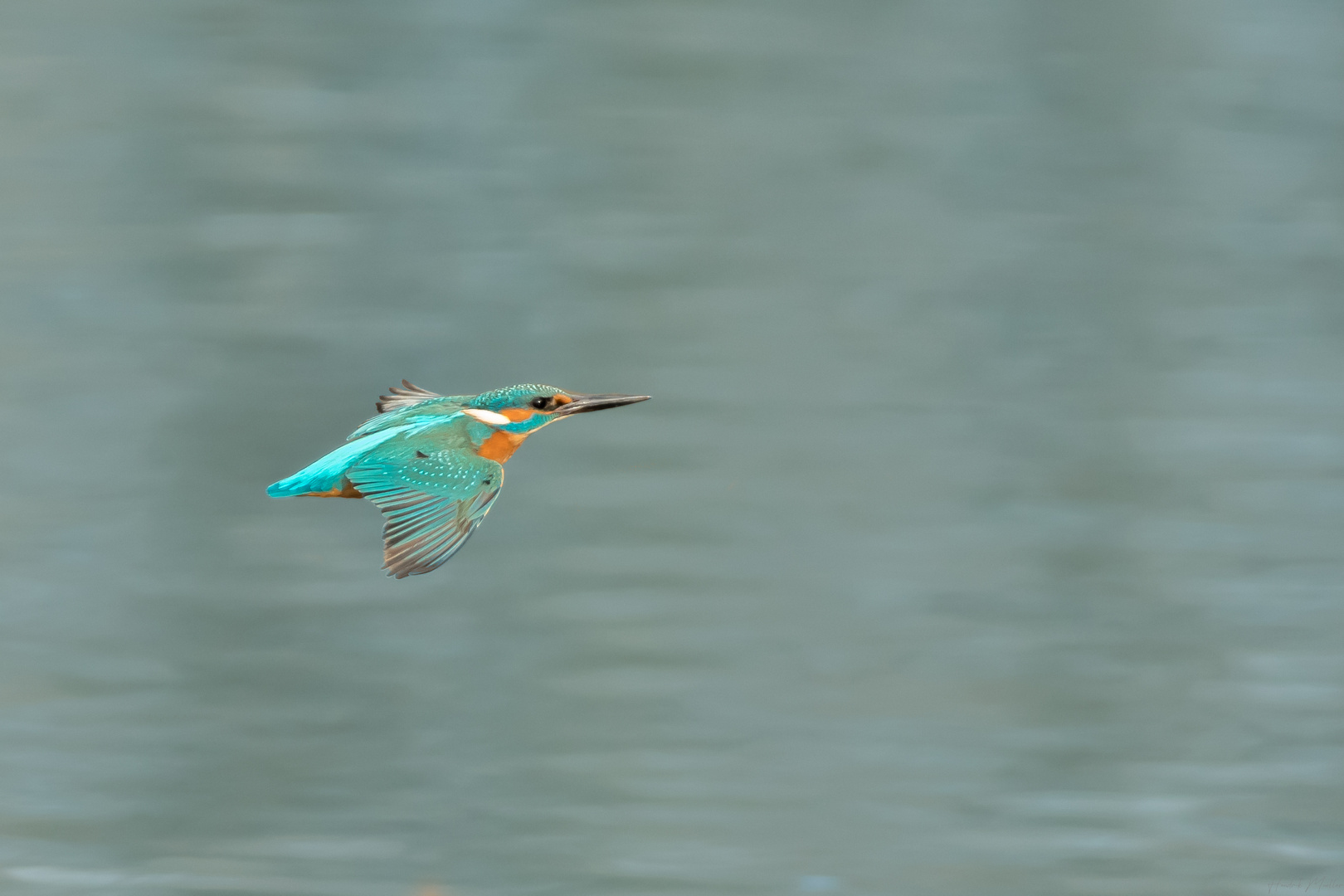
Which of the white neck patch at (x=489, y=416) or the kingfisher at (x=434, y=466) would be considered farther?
the white neck patch at (x=489, y=416)

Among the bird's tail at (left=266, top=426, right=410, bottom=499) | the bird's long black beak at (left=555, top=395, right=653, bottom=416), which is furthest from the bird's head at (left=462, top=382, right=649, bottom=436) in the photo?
the bird's tail at (left=266, top=426, right=410, bottom=499)

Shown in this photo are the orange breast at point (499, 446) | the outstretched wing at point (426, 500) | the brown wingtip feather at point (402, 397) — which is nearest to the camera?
the outstretched wing at point (426, 500)

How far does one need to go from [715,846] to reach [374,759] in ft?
1.67

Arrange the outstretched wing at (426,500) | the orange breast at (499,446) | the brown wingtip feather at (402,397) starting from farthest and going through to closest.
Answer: the brown wingtip feather at (402,397) → the orange breast at (499,446) → the outstretched wing at (426,500)

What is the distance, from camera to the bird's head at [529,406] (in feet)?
4.26

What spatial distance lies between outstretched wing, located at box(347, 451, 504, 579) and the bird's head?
3.0 inches

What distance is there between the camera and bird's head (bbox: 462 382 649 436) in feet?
4.26

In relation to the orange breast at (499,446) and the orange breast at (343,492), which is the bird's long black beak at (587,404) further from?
the orange breast at (343,492)

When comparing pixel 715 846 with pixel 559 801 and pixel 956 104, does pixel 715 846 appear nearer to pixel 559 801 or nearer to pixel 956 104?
pixel 559 801

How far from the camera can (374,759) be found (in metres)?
1.88

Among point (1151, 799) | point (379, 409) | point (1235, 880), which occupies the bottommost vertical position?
point (1235, 880)

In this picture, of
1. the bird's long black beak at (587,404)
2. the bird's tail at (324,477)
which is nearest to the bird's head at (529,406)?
the bird's long black beak at (587,404)

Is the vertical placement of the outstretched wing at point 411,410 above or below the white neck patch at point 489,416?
above

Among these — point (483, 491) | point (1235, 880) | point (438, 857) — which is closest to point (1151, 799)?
point (1235, 880)
